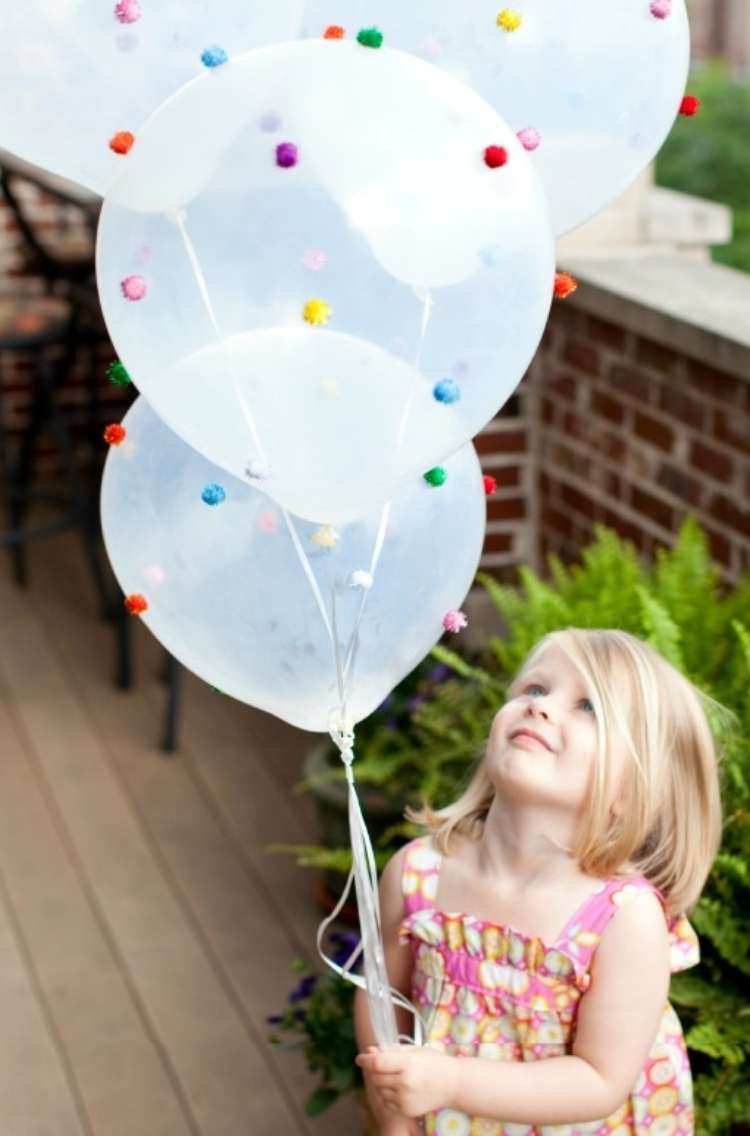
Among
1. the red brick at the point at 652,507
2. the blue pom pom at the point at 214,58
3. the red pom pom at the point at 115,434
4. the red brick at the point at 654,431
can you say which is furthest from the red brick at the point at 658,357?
the blue pom pom at the point at 214,58

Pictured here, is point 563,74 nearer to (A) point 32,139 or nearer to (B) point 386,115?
(B) point 386,115

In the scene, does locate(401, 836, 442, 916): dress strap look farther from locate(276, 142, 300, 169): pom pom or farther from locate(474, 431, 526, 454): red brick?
locate(474, 431, 526, 454): red brick

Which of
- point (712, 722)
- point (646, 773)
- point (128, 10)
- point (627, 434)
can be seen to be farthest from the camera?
point (627, 434)

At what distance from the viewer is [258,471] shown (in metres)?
1.43

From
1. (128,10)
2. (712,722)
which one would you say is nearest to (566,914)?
(712,722)

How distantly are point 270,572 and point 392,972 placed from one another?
0.54 m

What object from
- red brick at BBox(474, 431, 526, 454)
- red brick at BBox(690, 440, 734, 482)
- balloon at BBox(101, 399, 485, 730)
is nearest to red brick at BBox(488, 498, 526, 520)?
red brick at BBox(474, 431, 526, 454)

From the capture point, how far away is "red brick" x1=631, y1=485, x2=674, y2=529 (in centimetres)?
321

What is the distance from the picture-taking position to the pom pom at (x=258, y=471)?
56.1 inches

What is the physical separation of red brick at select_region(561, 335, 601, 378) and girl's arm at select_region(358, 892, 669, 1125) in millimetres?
1917

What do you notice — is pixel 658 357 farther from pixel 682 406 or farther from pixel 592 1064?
pixel 592 1064

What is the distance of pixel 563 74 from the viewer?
1.58m

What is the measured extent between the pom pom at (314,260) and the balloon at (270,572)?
0.28 meters

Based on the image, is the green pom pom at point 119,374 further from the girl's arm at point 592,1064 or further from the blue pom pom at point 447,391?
the girl's arm at point 592,1064
